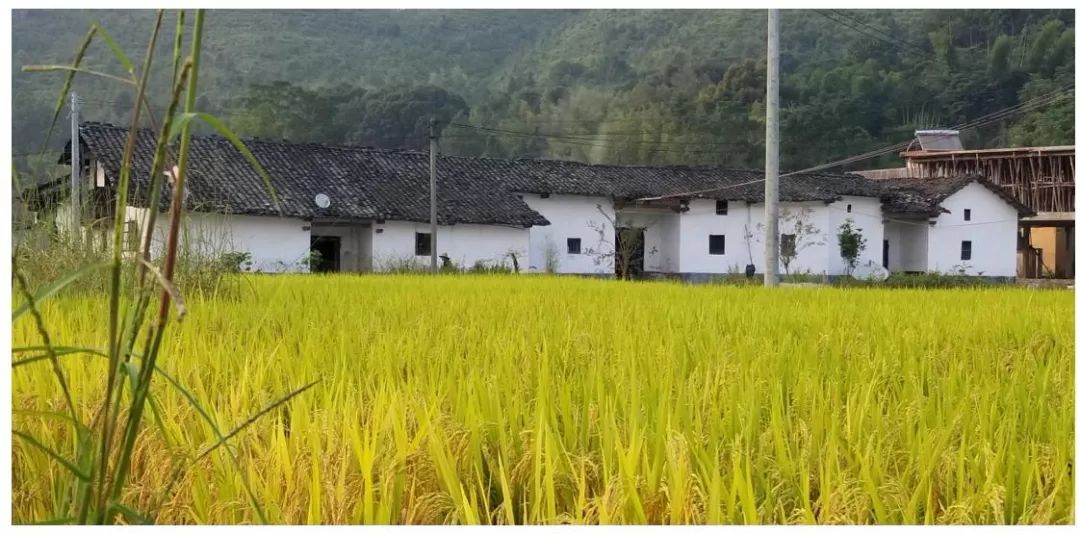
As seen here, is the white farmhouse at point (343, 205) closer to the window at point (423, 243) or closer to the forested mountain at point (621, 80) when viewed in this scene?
the window at point (423, 243)

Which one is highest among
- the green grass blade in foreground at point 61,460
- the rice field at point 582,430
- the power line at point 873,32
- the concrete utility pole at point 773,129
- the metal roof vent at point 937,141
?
the metal roof vent at point 937,141

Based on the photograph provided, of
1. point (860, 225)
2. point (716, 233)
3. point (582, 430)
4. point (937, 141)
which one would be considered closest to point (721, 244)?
point (716, 233)

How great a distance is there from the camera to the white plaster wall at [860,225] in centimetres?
2045

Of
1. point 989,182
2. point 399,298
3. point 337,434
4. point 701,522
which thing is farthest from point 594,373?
point 989,182

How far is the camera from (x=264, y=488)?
1.42 meters

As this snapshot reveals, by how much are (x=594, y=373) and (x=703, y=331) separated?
4.52ft

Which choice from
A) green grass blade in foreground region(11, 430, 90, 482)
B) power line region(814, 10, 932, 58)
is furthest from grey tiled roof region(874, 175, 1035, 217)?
green grass blade in foreground region(11, 430, 90, 482)

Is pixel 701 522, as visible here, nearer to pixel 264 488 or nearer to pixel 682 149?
pixel 264 488

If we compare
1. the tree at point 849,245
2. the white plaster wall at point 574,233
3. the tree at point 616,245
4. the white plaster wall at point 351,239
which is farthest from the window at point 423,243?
the tree at point 849,245

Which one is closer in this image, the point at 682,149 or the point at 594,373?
the point at 594,373

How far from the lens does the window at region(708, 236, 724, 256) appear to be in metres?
20.5

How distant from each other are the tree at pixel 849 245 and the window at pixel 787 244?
3.55 feet

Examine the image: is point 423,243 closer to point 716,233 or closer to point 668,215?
point 668,215

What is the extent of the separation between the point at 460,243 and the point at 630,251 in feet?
12.2
